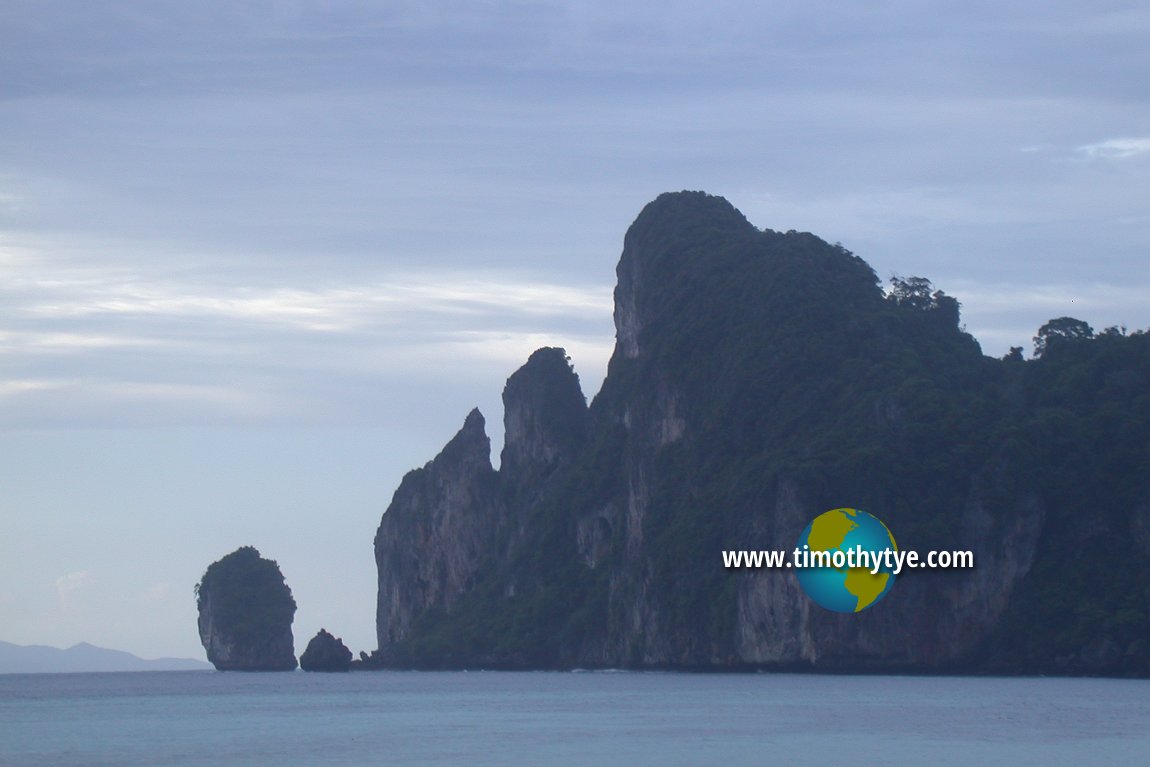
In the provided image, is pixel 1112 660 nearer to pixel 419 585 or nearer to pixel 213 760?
pixel 213 760

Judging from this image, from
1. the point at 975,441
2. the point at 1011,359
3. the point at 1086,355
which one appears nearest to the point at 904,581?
the point at 975,441

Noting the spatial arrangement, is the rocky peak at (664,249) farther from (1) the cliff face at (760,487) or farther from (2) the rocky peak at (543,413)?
(2) the rocky peak at (543,413)

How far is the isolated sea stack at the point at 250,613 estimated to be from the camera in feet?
341

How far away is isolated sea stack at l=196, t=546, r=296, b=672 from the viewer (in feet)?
341

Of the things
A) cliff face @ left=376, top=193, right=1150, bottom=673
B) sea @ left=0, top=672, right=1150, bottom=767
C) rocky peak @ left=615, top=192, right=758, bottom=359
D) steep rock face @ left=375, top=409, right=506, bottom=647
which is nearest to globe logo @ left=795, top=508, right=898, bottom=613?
cliff face @ left=376, top=193, right=1150, bottom=673

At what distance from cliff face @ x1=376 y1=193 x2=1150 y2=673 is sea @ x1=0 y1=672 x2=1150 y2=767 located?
14.5ft

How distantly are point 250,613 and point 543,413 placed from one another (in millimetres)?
23347

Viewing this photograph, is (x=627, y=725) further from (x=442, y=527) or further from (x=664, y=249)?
(x=442, y=527)

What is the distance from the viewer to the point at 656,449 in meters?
86.4

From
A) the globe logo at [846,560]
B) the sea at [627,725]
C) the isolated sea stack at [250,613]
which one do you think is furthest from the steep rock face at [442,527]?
the sea at [627,725]

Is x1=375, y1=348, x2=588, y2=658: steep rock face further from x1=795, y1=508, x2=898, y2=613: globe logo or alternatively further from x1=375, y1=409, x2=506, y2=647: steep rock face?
x1=795, y1=508, x2=898, y2=613: globe logo

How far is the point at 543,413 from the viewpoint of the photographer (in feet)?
326

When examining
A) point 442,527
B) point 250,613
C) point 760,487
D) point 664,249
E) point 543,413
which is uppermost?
point 664,249

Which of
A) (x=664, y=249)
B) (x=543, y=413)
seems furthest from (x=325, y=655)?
(x=664, y=249)
